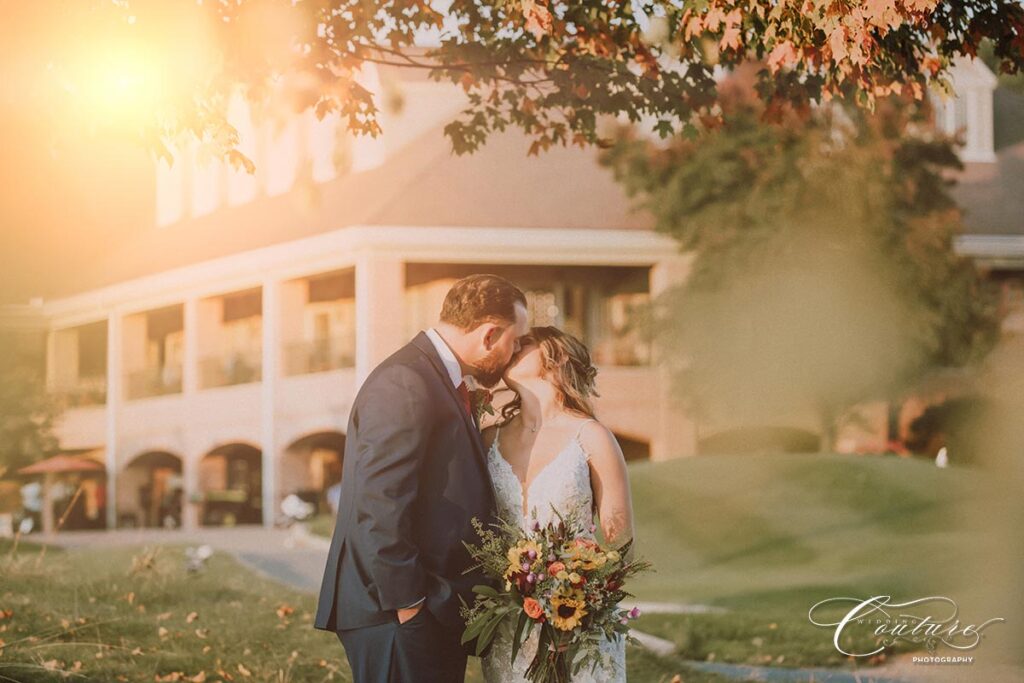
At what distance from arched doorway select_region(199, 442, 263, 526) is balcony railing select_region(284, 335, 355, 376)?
127 centimetres

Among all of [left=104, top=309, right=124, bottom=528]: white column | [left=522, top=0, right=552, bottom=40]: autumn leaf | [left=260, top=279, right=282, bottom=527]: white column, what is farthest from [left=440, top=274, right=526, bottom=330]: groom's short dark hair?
[left=260, top=279, right=282, bottom=527]: white column

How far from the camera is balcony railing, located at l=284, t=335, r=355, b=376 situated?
59.5 feet

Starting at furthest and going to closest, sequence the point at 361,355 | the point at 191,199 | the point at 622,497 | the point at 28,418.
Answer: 1. the point at 361,355
2. the point at 191,199
3. the point at 28,418
4. the point at 622,497

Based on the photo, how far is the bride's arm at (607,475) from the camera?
17.8 feet

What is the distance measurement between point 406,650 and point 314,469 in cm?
1328

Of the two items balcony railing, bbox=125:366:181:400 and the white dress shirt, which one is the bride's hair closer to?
the white dress shirt

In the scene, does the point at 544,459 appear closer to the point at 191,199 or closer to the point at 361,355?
the point at 191,199

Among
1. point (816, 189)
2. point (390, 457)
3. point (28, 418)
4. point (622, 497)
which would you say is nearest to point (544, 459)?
point (622, 497)

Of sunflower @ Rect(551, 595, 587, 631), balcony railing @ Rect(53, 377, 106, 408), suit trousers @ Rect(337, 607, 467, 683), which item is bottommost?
suit trousers @ Rect(337, 607, 467, 683)

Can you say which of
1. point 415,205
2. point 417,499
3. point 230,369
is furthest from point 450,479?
point 415,205

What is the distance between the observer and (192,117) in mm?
8156

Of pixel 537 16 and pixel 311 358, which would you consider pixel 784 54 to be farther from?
pixel 311 358

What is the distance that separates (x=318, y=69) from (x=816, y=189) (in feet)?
39.8

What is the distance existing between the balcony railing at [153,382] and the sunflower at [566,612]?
33.2ft
